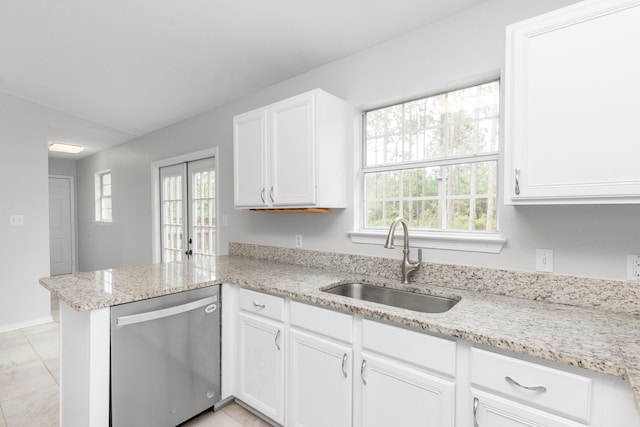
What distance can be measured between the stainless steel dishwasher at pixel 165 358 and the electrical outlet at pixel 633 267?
210 cm

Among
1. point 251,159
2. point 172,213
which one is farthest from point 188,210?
point 251,159

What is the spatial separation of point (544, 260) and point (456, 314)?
0.61 meters

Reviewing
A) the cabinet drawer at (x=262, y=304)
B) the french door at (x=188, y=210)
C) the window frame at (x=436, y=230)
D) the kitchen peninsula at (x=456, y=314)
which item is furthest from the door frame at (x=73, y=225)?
the window frame at (x=436, y=230)

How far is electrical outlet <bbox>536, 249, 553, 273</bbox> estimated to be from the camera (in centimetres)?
158

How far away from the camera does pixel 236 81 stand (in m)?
2.94

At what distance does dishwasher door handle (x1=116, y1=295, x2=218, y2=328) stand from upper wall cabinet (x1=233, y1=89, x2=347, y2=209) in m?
0.81

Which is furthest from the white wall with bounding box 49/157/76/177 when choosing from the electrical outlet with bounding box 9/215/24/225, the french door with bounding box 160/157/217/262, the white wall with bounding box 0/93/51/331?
the french door with bounding box 160/157/217/262

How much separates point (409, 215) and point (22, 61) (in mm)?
3815

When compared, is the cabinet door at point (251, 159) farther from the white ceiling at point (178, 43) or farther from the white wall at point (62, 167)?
the white wall at point (62, 167)

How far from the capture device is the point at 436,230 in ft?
6.63

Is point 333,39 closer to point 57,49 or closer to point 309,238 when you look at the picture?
point 309,238

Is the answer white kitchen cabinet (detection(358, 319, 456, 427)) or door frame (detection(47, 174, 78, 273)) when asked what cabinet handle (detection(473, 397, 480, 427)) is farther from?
door frame (detection(47, 174, 78, 273))

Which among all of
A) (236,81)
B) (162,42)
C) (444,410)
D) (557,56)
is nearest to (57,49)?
(162,42)

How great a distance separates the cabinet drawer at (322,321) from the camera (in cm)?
155
